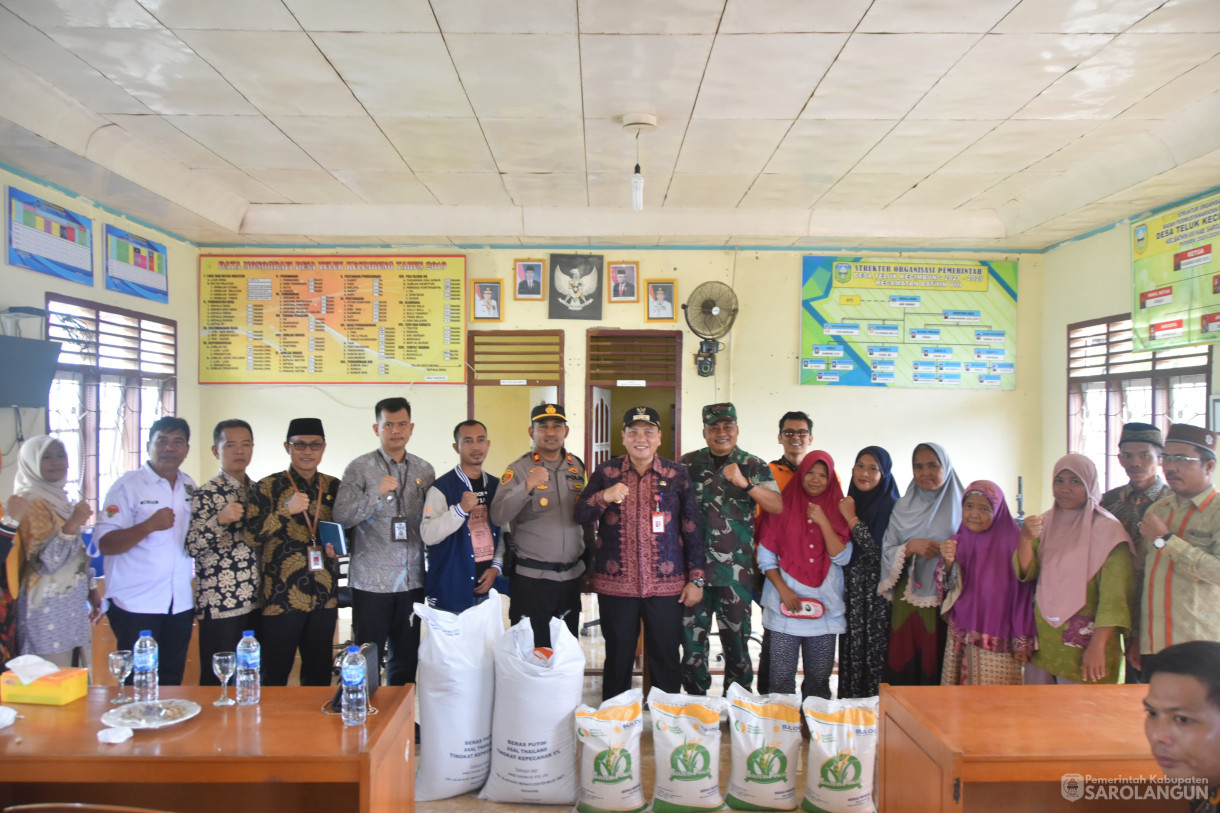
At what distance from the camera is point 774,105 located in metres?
3.54

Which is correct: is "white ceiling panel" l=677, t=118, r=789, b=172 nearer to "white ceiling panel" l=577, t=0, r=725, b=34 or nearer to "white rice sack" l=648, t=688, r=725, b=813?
"white ceiling panel" l=577, t=0, r=725, b=34

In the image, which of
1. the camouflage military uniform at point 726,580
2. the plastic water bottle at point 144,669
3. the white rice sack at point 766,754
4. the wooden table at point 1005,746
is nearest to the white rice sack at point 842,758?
the white rice sack at point 766,754

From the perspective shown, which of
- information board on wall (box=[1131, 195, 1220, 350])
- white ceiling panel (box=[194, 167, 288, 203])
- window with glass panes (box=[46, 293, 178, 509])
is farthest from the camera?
white ceiling panel (box=[194, 167, 288, 203])

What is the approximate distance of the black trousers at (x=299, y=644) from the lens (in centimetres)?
308

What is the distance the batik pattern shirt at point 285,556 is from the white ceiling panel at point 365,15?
1.85 m

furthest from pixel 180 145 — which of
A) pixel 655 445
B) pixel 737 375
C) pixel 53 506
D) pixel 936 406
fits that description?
pixel 936 406

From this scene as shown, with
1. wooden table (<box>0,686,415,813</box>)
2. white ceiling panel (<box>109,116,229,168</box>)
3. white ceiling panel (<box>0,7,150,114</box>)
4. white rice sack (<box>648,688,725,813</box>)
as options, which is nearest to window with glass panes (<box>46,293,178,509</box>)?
white ceiling panel (<box>109,116,229,168</box>)

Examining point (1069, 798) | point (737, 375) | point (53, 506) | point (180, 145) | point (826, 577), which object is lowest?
point (1069, 798)

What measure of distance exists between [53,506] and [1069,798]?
12.4 ft

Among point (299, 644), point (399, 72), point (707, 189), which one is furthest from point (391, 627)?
point (707, 189)

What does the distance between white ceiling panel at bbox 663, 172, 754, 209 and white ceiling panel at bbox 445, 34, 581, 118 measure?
4.10 ft

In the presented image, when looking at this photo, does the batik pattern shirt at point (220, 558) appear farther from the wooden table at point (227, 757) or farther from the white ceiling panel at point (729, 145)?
the white ceiling panel at point (729, 145)

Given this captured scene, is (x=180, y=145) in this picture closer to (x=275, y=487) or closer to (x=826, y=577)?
(x=275, y=487)

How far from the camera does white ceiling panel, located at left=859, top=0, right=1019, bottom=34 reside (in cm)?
267
